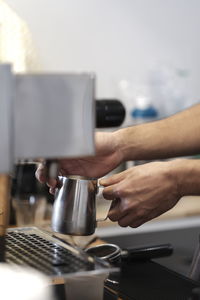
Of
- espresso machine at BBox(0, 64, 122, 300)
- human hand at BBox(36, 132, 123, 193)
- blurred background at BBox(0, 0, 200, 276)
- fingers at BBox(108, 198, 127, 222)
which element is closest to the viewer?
espresso machine at BBox(0, 64, 122, 300)

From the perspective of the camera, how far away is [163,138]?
1472 mm

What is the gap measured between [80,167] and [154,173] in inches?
6.7

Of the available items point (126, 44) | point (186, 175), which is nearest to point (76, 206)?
point (186, 175)

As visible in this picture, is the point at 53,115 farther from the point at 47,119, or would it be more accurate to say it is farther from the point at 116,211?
the point at 116,211

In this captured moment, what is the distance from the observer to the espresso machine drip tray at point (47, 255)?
2.66ft

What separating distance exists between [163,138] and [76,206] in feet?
1.49

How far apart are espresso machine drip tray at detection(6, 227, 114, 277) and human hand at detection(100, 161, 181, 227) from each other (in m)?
0.21

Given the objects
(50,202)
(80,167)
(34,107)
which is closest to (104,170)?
(80,167)

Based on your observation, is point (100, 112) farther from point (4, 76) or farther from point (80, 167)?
point (4, 76)

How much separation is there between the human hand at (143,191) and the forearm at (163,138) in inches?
7.3

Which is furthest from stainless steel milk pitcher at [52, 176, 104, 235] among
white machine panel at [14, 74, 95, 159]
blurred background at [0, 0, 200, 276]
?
blurred background at [0, 0, 200, 276]

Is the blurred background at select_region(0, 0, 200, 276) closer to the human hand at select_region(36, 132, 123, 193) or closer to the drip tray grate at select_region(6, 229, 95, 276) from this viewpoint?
the human hand at select_region(36, 132, 123, 193)

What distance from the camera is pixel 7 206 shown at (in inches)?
34.7

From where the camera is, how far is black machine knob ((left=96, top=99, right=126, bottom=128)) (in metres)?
1.43
